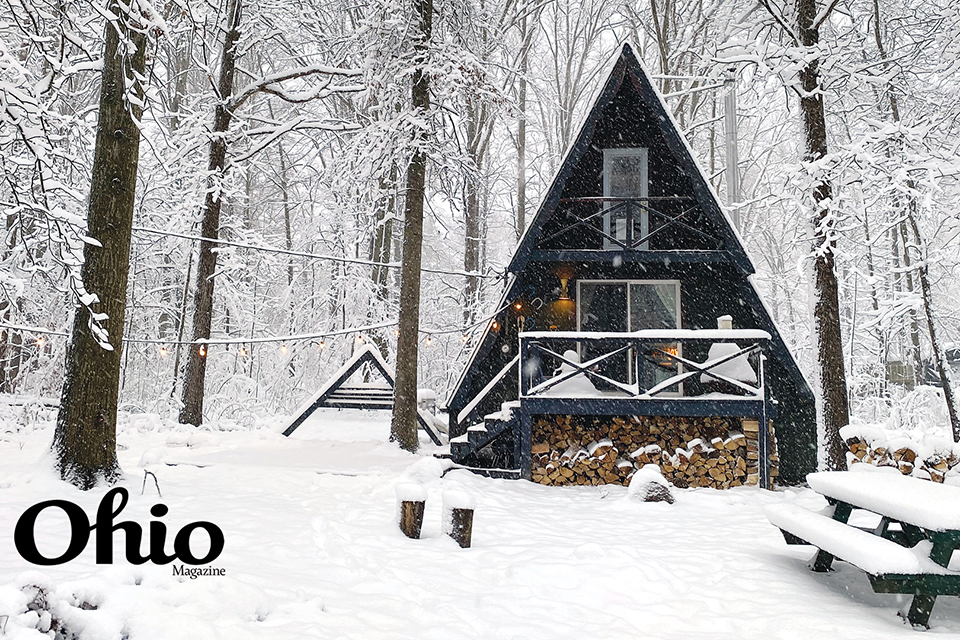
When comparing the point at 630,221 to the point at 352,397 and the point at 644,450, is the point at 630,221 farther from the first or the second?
the point at 352,397

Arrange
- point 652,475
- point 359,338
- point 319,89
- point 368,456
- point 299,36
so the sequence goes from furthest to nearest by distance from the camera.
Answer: point 359,338
point 299,36
point 319,89
point 368,456
point 652,475

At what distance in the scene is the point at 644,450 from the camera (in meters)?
9.41

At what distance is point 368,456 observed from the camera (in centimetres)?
989

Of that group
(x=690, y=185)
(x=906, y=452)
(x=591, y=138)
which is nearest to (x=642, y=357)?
(x=690, y=185)

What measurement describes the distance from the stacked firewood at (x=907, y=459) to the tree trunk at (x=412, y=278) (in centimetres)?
698

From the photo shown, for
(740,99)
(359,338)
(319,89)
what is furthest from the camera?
(740,99)

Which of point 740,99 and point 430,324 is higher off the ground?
point 740,99

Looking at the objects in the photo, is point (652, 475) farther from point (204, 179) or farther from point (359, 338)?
point (359, 338)

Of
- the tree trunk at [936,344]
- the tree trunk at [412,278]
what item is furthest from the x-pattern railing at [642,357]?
the tree trunk at [936,344]

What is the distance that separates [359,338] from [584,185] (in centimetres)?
982

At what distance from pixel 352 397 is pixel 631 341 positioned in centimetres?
524

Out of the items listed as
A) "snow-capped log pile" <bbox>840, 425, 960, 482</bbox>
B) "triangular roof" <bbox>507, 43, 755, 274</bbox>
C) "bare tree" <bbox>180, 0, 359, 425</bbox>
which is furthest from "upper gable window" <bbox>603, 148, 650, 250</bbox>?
"bare tree" <bbox>180, 0, 359, 425</bbox>

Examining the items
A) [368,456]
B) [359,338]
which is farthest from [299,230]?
[368,456]

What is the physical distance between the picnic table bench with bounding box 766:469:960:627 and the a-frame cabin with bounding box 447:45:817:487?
4.11 m
